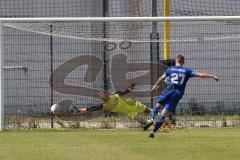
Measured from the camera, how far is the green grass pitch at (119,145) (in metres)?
10.7

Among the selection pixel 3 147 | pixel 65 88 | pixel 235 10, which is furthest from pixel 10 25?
pixel 235 10

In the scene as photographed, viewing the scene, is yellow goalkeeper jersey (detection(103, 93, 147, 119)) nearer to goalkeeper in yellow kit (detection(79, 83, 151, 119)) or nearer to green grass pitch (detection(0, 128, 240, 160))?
goalkeeper in yellow kit (detection(79, 83, 151, 119))

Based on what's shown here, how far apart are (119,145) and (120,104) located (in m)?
5.56

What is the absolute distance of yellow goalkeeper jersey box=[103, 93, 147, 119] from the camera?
1797cm

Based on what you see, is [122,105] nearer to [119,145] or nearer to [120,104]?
[120,104]

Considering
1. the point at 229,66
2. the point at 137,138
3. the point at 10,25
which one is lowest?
the point at 137,138

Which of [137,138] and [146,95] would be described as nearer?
[137,138]

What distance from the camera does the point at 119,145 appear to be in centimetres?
1259

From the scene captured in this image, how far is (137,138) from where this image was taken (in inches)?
556

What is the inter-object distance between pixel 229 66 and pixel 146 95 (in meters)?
2.53

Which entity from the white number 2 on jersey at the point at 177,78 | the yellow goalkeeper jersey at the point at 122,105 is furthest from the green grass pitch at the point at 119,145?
the yellow goalkeeper jersey at the point at 122,105

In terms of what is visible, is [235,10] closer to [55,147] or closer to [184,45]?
[184,45]

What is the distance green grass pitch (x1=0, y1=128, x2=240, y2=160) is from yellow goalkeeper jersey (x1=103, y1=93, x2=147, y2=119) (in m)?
1.46

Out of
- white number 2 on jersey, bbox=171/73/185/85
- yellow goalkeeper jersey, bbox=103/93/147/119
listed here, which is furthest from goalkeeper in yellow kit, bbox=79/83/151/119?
white number 2 on jersey, bbox=171/73/185/85
